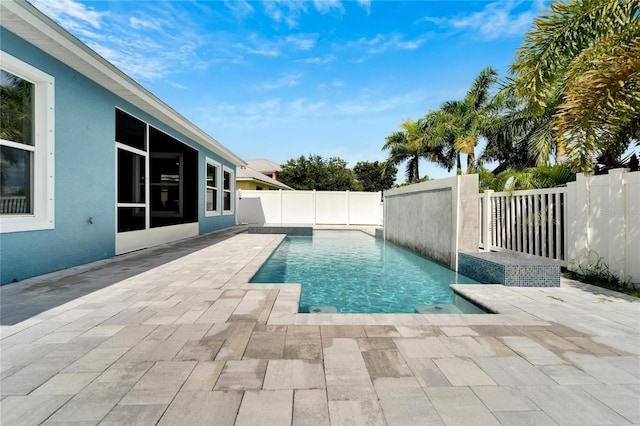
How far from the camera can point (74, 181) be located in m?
5.08

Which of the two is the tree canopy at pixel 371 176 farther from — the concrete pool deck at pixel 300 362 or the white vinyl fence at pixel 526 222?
the concrete pool deck at pixel 300 362

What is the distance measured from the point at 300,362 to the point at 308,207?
16.2 meters

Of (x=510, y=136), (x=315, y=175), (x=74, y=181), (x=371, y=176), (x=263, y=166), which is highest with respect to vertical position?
(x=263, y=166)

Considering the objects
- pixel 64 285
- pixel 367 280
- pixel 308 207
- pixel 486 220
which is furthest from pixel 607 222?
pixel 308 207

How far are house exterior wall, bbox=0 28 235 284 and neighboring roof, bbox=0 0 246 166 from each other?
0.49ft

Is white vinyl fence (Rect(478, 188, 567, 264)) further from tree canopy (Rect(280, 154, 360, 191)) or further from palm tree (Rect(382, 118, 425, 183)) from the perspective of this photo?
tree canopy (Rect(280, 154, 360, 191))

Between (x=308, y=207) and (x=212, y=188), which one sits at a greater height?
(x=212, y=188)

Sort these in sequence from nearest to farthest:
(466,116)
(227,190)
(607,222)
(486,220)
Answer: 1. (607,222)
2. (486,220)
3. (227,190)
4. (466,116)

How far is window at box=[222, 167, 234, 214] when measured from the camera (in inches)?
→ 554

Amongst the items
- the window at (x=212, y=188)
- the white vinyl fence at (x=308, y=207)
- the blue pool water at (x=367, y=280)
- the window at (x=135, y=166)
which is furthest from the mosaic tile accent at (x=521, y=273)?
the white vinyl fence at (x=308, y=207)

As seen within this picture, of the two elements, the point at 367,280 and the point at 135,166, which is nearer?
the point at 367,280

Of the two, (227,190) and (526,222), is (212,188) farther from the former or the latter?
(526,222)

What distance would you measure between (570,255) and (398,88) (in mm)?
11176

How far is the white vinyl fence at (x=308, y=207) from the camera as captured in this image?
59.5ft
